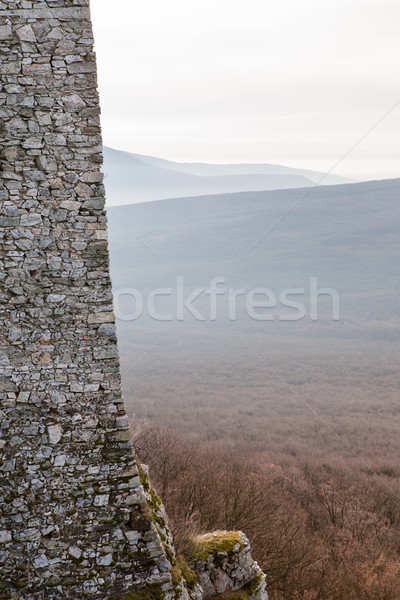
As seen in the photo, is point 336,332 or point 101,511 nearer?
point 101,511

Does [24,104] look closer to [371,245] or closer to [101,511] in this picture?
[101,511]

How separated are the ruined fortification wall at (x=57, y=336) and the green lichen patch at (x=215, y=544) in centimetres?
249

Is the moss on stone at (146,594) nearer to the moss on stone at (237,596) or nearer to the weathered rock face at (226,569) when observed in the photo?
the weathered rock face at (226,569)

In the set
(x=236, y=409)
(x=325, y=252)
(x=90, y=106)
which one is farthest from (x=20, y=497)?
(x=325, y=252)

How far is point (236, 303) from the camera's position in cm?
15312

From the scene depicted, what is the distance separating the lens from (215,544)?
8789 mm

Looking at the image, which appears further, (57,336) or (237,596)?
(237,596)

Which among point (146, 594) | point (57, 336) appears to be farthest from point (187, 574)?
point (57, 336)

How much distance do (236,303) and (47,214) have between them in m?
148

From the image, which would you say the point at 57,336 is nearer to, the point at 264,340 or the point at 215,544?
the point at 215,544

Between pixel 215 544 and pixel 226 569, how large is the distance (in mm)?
400

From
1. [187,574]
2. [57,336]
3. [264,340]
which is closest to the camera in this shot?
[57,336]

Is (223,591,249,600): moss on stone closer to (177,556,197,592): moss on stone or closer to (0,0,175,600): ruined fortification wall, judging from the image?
(177,556,197,592): moss on stone

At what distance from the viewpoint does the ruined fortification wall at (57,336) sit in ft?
19.0
